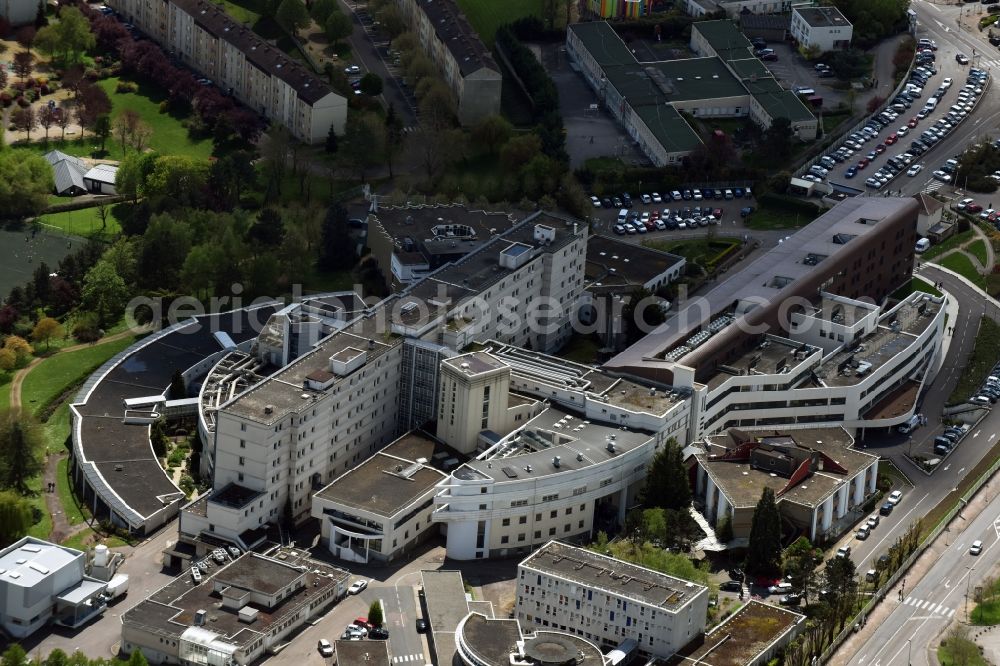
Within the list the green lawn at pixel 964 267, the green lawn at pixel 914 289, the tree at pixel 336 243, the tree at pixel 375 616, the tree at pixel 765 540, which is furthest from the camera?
the green lawn at pixel 964 267

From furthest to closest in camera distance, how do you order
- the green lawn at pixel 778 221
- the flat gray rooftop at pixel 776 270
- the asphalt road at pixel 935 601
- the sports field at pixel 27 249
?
the green lawn at pixel 778 221 < the sports field at pixel 27 249 < the flat gray rooftop at pixel 776 270 < the asphalt road at pixel 935 601

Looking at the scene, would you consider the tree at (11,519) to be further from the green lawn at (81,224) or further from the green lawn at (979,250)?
the green lawn at (979,250)

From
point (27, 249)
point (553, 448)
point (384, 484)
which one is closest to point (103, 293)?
point (27, 249)

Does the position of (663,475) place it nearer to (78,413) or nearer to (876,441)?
(876,441)

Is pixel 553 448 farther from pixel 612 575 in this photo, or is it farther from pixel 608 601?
pixel 608 601

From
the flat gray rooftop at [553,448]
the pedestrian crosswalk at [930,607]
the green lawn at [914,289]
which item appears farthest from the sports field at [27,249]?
the pedestrian crosswalk at [930,607]

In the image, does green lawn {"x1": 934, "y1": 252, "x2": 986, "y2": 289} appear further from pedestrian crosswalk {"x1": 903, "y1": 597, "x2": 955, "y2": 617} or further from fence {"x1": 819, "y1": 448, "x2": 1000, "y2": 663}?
pedestrian crosswalk {"x1": 903, "y1": 597, "x2": 955, "y2": 617}

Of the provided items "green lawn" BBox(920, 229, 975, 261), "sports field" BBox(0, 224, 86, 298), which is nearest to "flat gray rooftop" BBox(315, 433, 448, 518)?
"sports field" BBox(0, 224, 86, 298)
